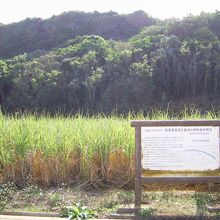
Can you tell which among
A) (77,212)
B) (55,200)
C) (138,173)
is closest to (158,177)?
(138,173)

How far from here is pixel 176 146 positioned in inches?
207

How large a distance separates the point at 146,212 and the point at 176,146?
79cm

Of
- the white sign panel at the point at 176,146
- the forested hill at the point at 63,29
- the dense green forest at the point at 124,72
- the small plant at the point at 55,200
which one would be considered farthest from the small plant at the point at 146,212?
the forested hill at the point at 63,29

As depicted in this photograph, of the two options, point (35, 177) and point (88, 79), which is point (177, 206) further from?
point (88, 79)

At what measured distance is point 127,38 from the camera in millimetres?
53031

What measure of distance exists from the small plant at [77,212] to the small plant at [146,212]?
472 millimetres

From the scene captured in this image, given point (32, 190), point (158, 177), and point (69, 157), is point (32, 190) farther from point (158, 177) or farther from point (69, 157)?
point (158, 177)

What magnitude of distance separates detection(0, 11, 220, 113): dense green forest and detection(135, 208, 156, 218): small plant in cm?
2637

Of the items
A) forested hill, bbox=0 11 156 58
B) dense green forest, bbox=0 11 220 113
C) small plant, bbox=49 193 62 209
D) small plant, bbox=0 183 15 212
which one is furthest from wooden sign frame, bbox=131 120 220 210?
forested hill, bbox=0 11 156 58

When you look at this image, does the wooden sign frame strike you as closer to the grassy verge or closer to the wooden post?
the wooden post

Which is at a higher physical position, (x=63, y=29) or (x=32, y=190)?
(x=63, y=29)

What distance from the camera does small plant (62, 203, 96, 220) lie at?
15.8 ft

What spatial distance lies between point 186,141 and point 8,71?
36.3 metres

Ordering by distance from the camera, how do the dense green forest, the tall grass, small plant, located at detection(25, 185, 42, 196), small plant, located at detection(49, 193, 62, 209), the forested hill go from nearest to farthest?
small plant, located at detection(49, 193, 62, 209) < small plant, located at detection(25, 185, 42, 196) < the tall grass < the dense green forest < the forested hill
